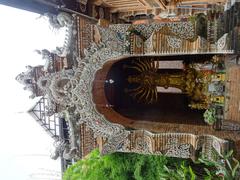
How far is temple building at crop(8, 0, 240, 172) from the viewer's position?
5.14 metres

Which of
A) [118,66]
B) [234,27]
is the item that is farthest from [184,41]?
[118,66]

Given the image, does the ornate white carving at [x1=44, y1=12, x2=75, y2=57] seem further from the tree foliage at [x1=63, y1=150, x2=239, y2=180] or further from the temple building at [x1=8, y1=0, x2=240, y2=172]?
the tree foliage at [x1=63, y1=150, x2=239, y2=180]

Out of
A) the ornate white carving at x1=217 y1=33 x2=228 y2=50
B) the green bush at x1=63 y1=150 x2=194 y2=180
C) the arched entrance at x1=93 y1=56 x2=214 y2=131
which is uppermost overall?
the ornate white carving at x1=217 y1=33 x2=228 y2=50

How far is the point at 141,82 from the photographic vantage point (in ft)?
24.1

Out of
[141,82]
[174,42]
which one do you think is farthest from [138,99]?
[174,42]

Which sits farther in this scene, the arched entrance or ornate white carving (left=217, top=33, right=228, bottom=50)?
the arched entrance

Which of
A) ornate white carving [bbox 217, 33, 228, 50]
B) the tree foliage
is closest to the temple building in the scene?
ornate white carving [bbox 217, 33, 228, 50]

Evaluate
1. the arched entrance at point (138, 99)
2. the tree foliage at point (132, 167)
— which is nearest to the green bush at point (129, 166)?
the tree foliage at point (132, 167)

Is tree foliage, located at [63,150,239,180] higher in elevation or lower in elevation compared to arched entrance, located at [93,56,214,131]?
lower

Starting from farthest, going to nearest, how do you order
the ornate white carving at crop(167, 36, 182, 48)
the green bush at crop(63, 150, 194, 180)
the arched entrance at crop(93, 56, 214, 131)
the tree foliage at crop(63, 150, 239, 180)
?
the green bush at crop(63, 150, 194, 180)
the tree foliage at crop(63, 150, 239, 180)
the arched entrance at crop(93, 56, 214, 131)
the ornate white carving at crop(167, 36, 182, 48)

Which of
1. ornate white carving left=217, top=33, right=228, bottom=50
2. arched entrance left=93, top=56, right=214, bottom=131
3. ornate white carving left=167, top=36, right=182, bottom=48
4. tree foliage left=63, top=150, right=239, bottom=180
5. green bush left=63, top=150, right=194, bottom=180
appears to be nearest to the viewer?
ornate white carving left=217, top=33, right=228, bottom=50

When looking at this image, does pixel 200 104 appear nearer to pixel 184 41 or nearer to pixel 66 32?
pixel 184 41

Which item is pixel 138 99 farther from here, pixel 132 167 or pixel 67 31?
pixel 67 31

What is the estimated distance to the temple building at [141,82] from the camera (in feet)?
16.9
